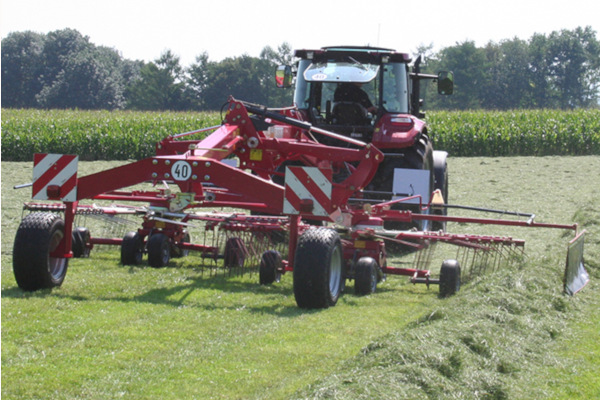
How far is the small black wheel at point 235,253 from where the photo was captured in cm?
762

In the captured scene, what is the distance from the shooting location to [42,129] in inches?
885

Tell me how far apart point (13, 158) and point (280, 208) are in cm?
1737

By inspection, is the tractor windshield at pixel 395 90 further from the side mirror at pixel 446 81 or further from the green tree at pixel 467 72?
the green tree at pixel 467 72

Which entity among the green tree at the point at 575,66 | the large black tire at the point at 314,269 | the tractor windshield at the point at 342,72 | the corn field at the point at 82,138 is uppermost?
the green tree at the point at 575,66

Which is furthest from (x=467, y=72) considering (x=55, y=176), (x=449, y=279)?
(x=55, y=176)

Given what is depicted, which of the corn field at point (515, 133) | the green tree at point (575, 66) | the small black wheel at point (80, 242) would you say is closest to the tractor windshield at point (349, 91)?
the small black wheel at point (80, 242)

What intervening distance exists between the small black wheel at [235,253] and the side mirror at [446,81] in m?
4.08

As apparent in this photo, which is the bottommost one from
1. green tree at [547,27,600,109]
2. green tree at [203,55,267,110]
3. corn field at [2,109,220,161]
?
corn field at [2,109,220,161]

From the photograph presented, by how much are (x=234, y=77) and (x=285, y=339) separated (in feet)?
167

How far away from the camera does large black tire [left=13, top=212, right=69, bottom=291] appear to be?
6098mm

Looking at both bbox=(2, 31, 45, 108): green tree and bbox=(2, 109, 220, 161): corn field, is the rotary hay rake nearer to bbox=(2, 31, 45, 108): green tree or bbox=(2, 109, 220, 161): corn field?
bbox=(2, 109, 220, 161): corn field

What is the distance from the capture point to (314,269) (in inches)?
232

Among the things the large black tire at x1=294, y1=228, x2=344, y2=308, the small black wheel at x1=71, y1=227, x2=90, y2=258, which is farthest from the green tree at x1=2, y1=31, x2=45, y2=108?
the large black tire at x1=294, y1=228, x2=344, y2=308

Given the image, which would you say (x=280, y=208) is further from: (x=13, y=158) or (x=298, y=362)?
(x=13, y=158)
